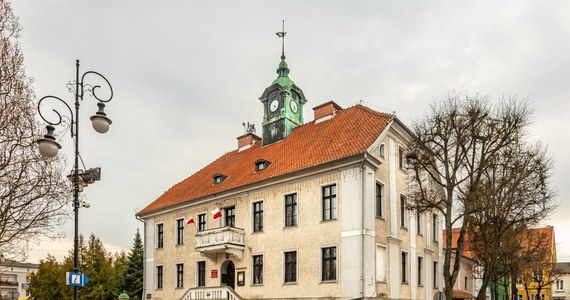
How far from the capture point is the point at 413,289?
26531 mm

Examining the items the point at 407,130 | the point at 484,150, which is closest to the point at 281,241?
the point at 407,130

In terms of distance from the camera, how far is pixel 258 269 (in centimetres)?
2688

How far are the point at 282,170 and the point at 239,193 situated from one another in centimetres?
361

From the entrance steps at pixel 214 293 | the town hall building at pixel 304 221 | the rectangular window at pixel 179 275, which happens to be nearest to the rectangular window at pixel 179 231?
the town hall building at pixel 304 221

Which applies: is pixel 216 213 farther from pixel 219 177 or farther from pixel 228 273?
pixel 228 273

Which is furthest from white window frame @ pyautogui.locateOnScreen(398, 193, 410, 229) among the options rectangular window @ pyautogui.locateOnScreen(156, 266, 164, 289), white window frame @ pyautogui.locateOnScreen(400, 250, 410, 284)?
rectangular window @ pyautogui.locateOnScreen(156, 266, 164, 289)

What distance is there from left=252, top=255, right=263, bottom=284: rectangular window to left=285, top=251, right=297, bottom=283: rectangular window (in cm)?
185

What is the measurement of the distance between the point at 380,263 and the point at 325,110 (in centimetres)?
1101

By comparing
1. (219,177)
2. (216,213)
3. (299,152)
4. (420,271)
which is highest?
(299,152)

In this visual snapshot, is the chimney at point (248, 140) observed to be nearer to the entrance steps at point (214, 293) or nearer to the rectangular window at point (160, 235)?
the rectangular window at point (160, 235)

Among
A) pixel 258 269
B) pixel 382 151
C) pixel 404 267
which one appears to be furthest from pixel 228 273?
Result: pixel 382 151

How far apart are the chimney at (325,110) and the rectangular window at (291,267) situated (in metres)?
9.41

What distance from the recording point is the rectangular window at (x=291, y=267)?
2509 centimetres

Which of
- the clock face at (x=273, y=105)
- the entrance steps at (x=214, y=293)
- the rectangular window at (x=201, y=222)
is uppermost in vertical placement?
the clock face at (x=273, y=105)
